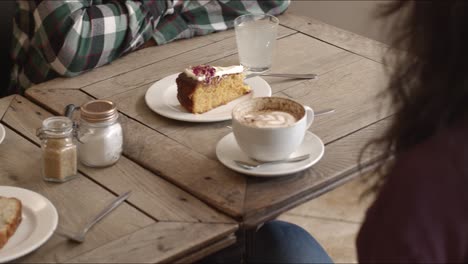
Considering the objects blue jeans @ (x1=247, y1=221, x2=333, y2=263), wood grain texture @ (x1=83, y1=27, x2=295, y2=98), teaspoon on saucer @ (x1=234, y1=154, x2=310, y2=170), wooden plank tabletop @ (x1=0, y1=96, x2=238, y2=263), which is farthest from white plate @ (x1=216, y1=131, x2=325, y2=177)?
wood grain texture @ (x1=83, y1=27, x2=295, y2=98)

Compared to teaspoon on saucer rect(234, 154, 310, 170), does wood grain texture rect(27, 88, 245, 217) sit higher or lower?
lower

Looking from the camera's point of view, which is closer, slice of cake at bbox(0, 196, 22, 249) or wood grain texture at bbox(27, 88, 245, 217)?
slice of cake at bbox(0, 196, 22, 249)

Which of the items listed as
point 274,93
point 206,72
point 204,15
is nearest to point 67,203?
point 206,72

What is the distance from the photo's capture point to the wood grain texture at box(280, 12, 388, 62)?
1990 millimetres

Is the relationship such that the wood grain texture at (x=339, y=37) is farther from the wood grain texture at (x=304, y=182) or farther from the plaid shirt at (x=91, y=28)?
the wood grain texture at (x=304, y=182)

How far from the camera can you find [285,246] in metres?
1.67

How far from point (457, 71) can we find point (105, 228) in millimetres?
617

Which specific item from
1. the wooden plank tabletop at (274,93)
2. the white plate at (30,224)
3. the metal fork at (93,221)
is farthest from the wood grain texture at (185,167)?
the white plate at (30,224)

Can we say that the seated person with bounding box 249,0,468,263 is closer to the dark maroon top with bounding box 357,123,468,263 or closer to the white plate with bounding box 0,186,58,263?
the dark maroon top with bounding box 357,123,468,263

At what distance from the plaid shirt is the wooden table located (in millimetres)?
32

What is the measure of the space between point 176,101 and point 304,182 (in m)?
0.40

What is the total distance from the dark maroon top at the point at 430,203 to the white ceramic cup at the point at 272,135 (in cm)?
49

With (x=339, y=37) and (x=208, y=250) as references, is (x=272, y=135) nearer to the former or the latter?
(x=208, y=250)

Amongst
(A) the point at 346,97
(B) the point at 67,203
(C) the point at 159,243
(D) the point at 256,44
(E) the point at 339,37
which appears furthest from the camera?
(E) the point at 339,37
